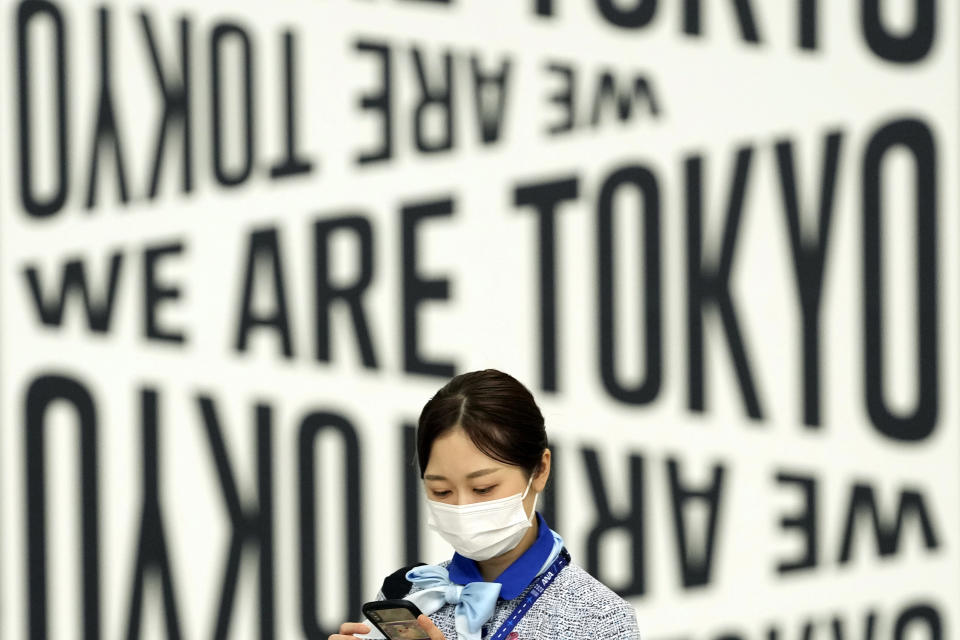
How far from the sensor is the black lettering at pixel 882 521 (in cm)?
450

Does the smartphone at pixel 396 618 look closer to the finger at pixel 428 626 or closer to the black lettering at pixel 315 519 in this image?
the finger at pixel 428 626

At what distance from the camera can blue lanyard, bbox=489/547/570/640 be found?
1.79 m

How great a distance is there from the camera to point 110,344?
14.3 feet

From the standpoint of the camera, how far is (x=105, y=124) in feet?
14.3

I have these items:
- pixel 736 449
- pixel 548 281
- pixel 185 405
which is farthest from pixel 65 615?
pixel 736 449

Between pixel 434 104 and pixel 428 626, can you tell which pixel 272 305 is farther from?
pixel 428 626

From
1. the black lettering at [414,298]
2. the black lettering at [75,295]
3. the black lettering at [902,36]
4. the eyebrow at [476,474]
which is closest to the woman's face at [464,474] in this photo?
the eyebrow at [476,474]

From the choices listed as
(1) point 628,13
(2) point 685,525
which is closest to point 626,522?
(2) point 685,525

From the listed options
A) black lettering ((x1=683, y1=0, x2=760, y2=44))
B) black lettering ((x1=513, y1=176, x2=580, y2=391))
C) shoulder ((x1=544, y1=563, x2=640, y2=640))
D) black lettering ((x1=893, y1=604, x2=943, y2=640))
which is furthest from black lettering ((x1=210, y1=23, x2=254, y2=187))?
shoulder ((x1=544, y1=563, x2=640, y2=640))

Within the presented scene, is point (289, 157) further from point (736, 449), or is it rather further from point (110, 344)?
point (736, 449)

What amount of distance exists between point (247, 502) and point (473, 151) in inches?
50.2

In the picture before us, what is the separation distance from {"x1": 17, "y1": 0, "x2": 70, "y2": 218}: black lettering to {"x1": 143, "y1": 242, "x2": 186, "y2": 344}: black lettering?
1.17 feet

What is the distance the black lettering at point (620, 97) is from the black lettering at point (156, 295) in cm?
135

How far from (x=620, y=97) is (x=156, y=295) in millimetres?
1550
